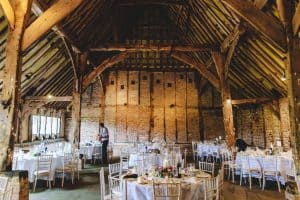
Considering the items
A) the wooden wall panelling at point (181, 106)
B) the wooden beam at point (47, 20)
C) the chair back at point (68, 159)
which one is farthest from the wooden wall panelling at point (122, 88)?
the wooden beam at point (47, 20)

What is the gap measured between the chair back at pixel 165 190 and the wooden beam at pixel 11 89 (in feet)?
7.66

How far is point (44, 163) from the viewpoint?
6.31m

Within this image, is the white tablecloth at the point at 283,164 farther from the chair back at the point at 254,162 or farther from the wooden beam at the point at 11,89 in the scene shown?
the wooden beam at the point at 11,89

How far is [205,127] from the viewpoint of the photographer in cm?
1377

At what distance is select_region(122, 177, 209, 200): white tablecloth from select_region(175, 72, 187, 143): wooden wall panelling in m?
9.54

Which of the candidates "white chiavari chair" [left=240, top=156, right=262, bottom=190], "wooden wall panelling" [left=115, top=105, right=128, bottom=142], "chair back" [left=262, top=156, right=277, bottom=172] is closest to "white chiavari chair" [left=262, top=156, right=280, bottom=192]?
"chair back" [left=262, top=156, right=277, bottom=172]

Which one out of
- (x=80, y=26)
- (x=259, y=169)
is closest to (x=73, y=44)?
(x=80, y=26)

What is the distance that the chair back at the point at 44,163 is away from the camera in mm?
6250

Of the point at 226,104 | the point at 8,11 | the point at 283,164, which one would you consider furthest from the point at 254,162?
the point at 8,11

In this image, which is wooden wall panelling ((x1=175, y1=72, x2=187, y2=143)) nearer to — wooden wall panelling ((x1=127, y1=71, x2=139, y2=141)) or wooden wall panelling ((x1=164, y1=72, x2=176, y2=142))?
wooden wall panelling ((x1=164, y1=72, x2=176, y2=142))

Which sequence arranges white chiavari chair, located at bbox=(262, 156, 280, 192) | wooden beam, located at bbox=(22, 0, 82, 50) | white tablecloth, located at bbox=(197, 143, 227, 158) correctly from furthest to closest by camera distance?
white tablecloth, located at bbox=(197, 143, 227, 158)
white chiavari chair, located at bbox=(262, 156, 280, 192)
wooden beam, located at bbox=(22, 0, 82, 50)

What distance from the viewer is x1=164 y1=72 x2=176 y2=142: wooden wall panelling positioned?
13.5 metres

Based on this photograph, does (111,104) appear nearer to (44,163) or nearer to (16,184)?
(44,163)

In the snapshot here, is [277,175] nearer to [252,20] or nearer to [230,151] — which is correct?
[230,151]
